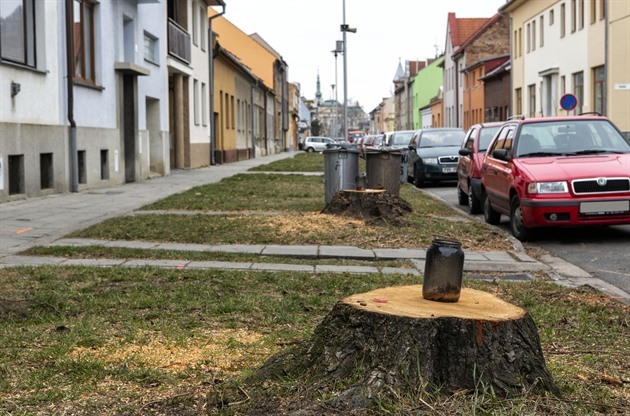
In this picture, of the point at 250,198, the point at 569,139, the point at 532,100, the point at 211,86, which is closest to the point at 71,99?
the point at 250,198

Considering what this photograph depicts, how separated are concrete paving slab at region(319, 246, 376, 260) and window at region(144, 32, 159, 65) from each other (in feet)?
57.3

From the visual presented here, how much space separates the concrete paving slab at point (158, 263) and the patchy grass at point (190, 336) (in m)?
0.47

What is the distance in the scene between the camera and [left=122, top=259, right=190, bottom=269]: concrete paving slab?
8.46 metres

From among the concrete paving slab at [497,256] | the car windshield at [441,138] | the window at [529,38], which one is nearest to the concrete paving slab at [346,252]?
the concrete paving slab at [497,256]

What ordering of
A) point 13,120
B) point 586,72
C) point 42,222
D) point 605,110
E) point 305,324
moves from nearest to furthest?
point 305,324 → point 42,222 → point 13,120 → point 605,110 → point 586,72

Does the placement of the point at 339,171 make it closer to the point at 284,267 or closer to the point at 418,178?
the point at 284,267

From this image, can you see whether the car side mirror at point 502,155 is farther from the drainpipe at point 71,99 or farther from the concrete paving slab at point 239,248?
the drainpipe at point 71,99

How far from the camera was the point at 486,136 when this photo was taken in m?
18.0

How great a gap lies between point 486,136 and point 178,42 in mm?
16210

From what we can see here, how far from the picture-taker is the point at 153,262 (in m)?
8.80

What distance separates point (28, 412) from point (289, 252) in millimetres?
6085

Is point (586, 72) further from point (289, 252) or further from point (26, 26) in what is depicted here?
point (289, 252)

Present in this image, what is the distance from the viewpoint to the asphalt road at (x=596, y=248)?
9016 millimetres

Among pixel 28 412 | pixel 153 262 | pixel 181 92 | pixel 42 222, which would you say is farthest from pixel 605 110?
pixel 28 412
